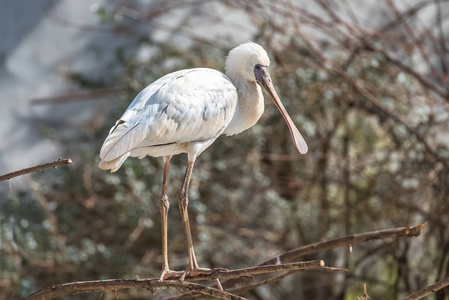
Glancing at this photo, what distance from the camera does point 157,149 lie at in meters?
2.31

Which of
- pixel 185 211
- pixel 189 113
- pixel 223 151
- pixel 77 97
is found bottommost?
pixel 185 211

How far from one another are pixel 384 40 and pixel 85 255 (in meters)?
2.21

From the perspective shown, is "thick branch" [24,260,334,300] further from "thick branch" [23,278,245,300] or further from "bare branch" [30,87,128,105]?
"bare branch" [30,87,128,105]

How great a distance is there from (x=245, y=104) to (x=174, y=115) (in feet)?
1.26

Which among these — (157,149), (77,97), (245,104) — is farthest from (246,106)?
(77,97)

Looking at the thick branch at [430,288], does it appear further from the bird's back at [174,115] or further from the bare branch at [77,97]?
the bare branch at [77,97]

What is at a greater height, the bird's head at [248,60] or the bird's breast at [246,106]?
the bird's head at [248,60]

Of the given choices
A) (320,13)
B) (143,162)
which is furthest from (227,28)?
(143,162)

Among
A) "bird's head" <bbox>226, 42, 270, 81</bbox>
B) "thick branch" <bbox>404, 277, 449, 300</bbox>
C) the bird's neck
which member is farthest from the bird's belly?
"thick branch" <bbox>404, 277, 449, 300</bbox>

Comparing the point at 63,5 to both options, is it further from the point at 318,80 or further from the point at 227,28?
the point at 318,80

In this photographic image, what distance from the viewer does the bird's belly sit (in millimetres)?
2248

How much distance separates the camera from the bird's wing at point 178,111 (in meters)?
2.09

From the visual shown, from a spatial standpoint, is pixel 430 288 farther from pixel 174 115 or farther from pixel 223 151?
pixel 223 151

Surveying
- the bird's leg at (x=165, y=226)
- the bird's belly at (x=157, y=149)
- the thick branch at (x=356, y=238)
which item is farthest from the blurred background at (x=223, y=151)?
the bird's belly at (x=157, y=149)
